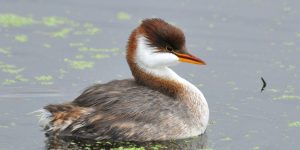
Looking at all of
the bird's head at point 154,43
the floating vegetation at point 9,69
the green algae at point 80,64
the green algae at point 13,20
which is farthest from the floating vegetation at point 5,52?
the bird's head at point 154,43

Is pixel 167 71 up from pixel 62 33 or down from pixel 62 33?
down

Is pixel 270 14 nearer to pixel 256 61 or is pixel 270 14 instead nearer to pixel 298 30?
pixel 298 30

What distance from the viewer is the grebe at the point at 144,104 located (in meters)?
9.99

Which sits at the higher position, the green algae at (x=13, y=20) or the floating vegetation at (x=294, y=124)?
the green algae at (x=13, y=20)

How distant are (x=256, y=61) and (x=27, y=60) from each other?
3666 millimetres

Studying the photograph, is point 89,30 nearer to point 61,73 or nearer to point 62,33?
point 62,33

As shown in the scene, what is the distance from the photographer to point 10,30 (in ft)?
47.2

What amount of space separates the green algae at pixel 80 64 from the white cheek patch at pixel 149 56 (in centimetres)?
259

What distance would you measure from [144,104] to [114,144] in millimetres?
643

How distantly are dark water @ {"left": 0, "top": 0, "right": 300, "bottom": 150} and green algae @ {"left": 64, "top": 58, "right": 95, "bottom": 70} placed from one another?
1cm

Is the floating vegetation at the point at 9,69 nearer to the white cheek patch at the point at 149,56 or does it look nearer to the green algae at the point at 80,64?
the green algae at the point at 80,64

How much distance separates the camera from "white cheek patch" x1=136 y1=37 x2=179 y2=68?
10.4 metres

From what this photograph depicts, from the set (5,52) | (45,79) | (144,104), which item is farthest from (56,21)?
(144,104)

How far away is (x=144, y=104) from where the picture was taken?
10141mm
